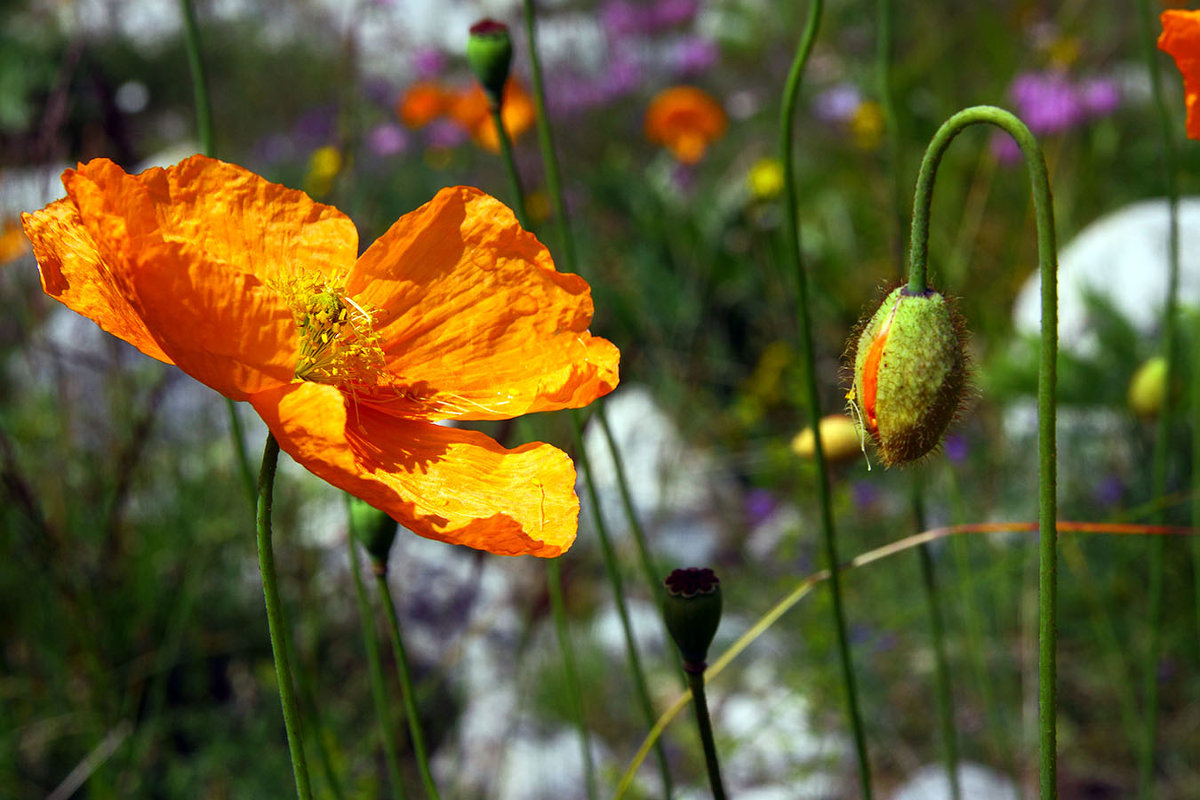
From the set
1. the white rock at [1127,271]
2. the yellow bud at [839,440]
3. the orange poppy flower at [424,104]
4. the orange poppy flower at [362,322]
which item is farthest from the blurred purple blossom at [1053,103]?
the orange poppy flower at [362,322]

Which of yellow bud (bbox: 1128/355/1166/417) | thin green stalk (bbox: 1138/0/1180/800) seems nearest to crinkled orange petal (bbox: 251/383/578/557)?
thin green stalk (bbox: 1138/0/1180/800)

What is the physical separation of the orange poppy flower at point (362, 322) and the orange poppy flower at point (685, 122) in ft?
10.0

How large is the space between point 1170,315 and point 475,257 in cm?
65

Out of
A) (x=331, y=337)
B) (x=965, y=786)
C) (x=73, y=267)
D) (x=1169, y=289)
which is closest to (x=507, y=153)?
(x=331, y=337)

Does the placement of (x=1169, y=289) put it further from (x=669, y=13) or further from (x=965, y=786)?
(x=669, y=13)

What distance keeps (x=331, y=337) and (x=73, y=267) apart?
155 mm

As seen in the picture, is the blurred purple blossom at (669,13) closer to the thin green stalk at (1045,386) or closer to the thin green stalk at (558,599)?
the thin green stalk at (558,599)

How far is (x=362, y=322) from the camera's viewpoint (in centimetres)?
74

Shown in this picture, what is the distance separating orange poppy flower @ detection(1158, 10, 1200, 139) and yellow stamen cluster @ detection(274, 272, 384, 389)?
49 centimetres

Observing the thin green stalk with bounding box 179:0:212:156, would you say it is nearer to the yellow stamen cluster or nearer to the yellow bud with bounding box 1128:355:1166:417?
the yellow stamen cluster

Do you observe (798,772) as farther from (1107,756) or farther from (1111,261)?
(1111,261)

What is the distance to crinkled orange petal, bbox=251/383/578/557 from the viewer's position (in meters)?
0.56

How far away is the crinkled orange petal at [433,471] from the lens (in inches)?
22.0

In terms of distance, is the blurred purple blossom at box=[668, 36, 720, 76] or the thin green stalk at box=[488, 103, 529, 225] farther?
the blurred purple blossom at box=[668, 36, 720, 76]
